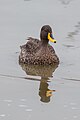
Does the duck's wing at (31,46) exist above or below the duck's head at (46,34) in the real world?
below

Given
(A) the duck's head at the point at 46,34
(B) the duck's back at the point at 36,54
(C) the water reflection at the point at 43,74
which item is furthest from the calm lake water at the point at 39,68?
(A) the duck's head at the point at 46,34

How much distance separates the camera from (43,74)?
46.4 ft

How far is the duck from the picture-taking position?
586 inches

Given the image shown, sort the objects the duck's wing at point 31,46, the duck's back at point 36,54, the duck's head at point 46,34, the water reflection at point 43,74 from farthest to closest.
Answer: the duck's wing at point 31,46 < the duck's head at point 46,34 < the duck's back at point 36,54 < the water reflection at point 43,74

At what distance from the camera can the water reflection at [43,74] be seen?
12.8 metres

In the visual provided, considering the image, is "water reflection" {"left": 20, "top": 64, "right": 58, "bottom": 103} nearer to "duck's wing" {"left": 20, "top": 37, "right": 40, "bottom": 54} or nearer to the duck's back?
the duck's back

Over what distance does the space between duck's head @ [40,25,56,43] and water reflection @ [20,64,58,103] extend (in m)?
0.72

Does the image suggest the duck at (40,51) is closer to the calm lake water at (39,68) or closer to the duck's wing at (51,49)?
the duck's wing at (51,49)

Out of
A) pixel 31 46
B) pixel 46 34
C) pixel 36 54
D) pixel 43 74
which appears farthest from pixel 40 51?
pixel 43 74

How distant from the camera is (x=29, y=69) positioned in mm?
14539

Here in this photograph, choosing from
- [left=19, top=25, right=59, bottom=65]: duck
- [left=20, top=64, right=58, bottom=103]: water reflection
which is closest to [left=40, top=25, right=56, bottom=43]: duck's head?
[left=19, top=25, right=59, bottom=65]: duck

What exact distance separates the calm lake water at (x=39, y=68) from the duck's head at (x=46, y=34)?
1.42 feet

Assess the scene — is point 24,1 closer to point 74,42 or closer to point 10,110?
point 74,42

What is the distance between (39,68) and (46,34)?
3.04 ft
